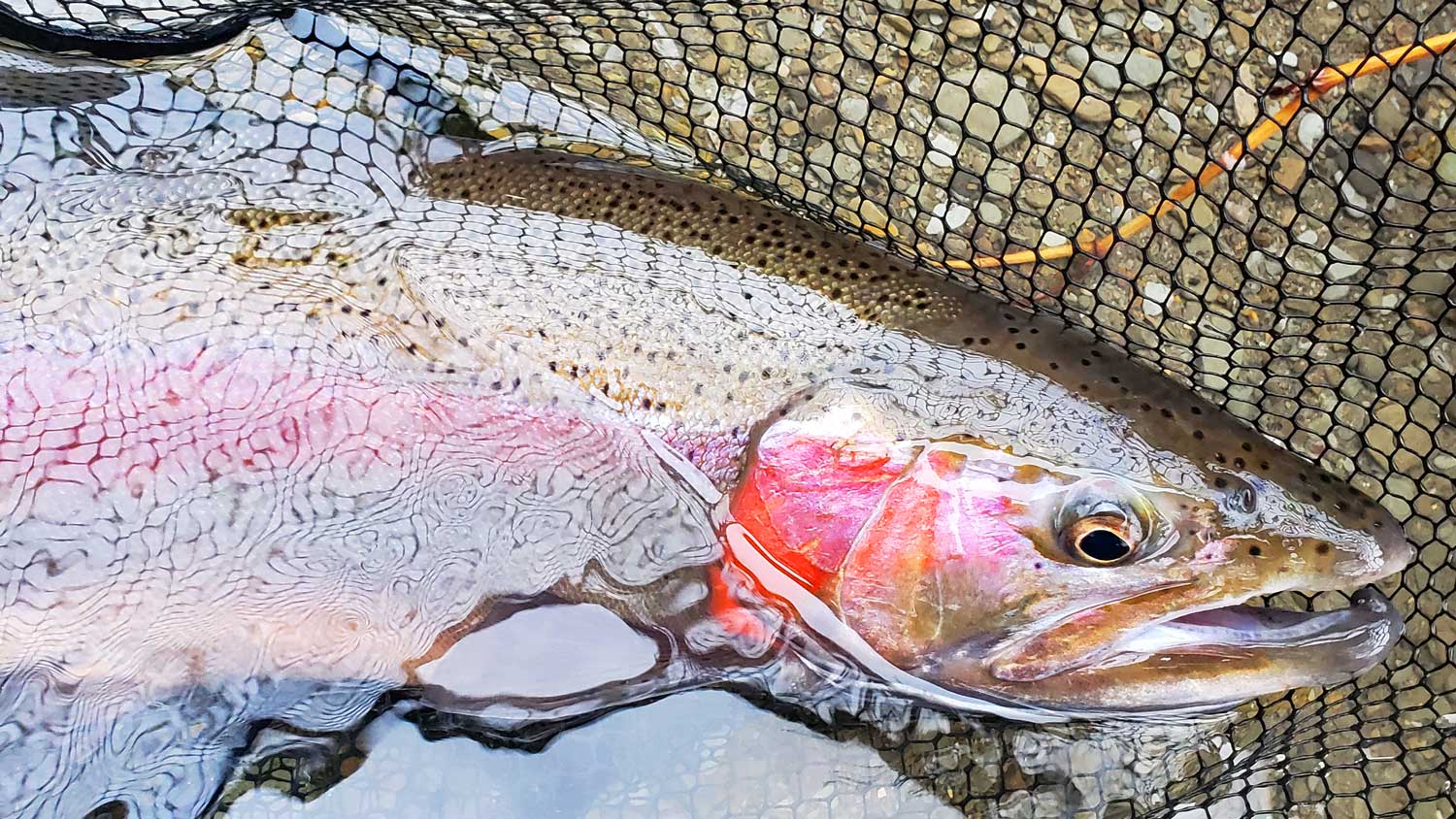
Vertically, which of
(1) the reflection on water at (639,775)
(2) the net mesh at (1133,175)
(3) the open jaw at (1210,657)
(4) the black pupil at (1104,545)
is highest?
(2) the net mesh at (1133,175)

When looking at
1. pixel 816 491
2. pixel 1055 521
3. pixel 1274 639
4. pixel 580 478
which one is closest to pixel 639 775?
pixel 580 478

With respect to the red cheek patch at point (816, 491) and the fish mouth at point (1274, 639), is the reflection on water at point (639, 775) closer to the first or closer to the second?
the red cheek patch at point (816, 491)

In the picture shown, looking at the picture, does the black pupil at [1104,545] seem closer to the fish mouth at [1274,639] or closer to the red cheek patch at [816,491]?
the fish mouth at [1274,639]

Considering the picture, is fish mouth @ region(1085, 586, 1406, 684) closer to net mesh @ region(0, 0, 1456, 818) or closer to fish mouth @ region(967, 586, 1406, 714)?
fish mouth @ region(967, 586, 1406, 714)

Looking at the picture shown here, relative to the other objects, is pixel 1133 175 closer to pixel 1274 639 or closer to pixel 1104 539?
pixel 1104 539

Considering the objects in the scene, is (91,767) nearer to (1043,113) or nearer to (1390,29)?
(1043,113)

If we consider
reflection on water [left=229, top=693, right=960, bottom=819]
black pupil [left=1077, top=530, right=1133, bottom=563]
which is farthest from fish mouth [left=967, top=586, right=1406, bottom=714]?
reflection on water [left=229, top=693, right=960, bottom=819]

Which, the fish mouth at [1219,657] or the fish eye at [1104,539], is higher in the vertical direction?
the fish eye at [1104,539]

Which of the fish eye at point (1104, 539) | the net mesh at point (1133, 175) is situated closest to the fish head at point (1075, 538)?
the fish eye at point (1104, 539)

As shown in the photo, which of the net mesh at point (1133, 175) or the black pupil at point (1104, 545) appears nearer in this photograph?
the black pupil at point (1104, 545)
